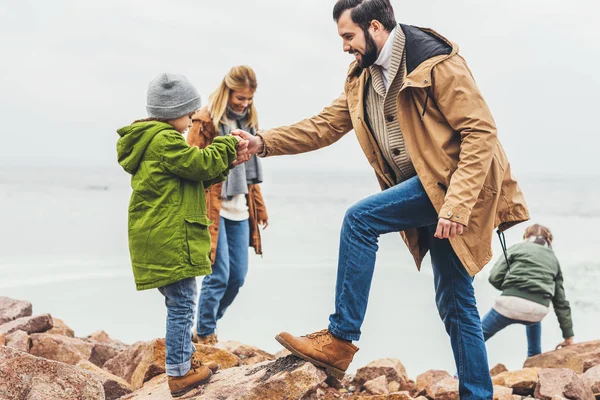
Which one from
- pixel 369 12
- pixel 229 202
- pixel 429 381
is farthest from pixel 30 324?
pixel 369 12

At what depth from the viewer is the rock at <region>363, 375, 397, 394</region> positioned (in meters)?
4.15

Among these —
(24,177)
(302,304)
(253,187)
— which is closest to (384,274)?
(302,304)

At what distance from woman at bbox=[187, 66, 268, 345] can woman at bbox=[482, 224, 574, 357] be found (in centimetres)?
216

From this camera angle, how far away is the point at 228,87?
4.88 metres

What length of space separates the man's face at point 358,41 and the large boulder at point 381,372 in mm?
2059

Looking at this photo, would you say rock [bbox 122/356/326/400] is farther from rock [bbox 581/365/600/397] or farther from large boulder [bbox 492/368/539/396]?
rock [bbox 581/365/600/397]

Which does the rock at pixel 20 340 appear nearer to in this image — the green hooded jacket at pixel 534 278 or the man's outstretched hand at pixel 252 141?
the man's outstretched hand at pixel 252 141

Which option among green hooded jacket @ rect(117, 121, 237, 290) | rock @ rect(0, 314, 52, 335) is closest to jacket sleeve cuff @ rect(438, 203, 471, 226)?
green hooded jacket @ rect(117, 121, 237, 290)

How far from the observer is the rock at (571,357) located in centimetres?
540

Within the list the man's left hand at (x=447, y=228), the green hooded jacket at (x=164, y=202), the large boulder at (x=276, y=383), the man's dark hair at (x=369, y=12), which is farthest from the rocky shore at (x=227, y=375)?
the man's dark hair at (x=369, y=12)

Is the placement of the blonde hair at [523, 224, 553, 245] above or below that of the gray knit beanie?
below

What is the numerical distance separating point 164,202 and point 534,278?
12.0 feet

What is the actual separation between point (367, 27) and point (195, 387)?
6.38 feet

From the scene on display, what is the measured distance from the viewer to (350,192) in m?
30.5
